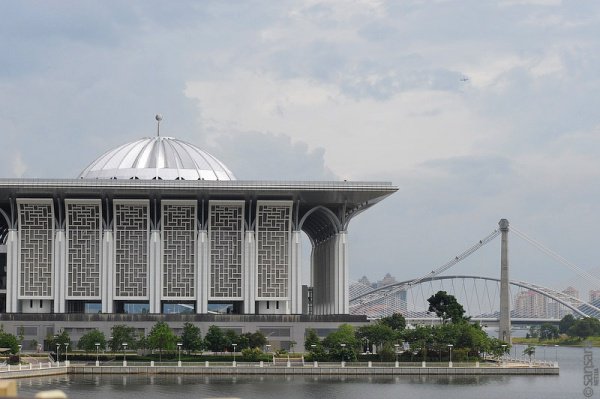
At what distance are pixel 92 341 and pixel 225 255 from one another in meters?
15.5

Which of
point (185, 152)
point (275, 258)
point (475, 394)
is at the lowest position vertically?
point (475, 394)

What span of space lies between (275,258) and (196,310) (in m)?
7.96

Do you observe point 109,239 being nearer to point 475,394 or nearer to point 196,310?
point 196,310

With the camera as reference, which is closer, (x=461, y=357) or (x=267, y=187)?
(x=461, y=357)

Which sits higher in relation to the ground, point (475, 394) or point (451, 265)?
point (451, 265)

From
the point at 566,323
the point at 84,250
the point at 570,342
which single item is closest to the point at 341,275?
the point at 84,250

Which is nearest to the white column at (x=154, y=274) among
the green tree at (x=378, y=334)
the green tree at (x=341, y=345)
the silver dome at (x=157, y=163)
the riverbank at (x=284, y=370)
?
the silver dome at (x=157, y=163)

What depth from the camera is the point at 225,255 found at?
100188 mm

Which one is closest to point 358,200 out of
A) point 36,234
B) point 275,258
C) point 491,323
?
point 275,258

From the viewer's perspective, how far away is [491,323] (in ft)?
591

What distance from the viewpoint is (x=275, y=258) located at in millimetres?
100438

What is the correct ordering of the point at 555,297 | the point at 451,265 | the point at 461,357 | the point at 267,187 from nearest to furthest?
the point at 461,357
the point at 267,187
the point at 451,265
the point at 555,297

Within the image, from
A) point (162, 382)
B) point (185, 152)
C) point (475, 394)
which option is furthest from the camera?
point (185, 152)

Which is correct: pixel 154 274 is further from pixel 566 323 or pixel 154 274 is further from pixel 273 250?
pixel 566 323
